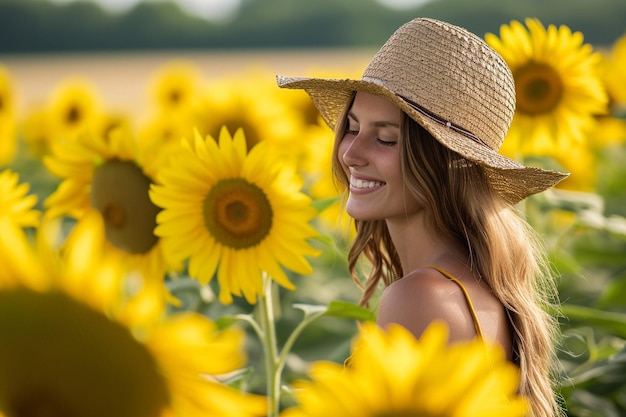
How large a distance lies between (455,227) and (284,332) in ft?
4.32

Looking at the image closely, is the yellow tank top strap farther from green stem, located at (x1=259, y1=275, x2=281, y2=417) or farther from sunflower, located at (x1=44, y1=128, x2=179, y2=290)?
sunflower, located at (x1=44, y1=128, x2=179, y2=290)

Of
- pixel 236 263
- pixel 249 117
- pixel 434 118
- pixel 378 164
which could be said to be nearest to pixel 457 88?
pixel 434 118

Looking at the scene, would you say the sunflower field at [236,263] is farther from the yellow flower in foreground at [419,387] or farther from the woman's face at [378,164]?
the woman's face at [378,164]

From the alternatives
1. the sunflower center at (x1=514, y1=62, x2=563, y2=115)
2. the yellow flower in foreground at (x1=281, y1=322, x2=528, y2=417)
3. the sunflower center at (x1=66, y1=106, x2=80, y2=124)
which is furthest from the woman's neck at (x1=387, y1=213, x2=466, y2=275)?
the sunflower center at (x1=66, y1=106, x2=80, y2=124)

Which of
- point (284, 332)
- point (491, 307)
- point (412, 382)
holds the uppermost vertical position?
point (412, 382)

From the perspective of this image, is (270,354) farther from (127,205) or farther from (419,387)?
(419,387)

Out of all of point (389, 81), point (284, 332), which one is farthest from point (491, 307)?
point (284, 332)

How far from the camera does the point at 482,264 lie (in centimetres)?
172

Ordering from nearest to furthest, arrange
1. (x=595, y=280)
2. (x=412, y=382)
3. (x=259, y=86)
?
(x=412, y=382) < (x=259, y=86) < (x=595, y=280)

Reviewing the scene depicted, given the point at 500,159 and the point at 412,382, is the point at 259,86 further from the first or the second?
the point at 412,382

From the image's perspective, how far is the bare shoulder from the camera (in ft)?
4.93

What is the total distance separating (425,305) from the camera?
1511 millimetres

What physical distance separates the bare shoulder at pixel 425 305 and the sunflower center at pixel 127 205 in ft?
2.59

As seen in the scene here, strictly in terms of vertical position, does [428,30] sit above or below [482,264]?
above
